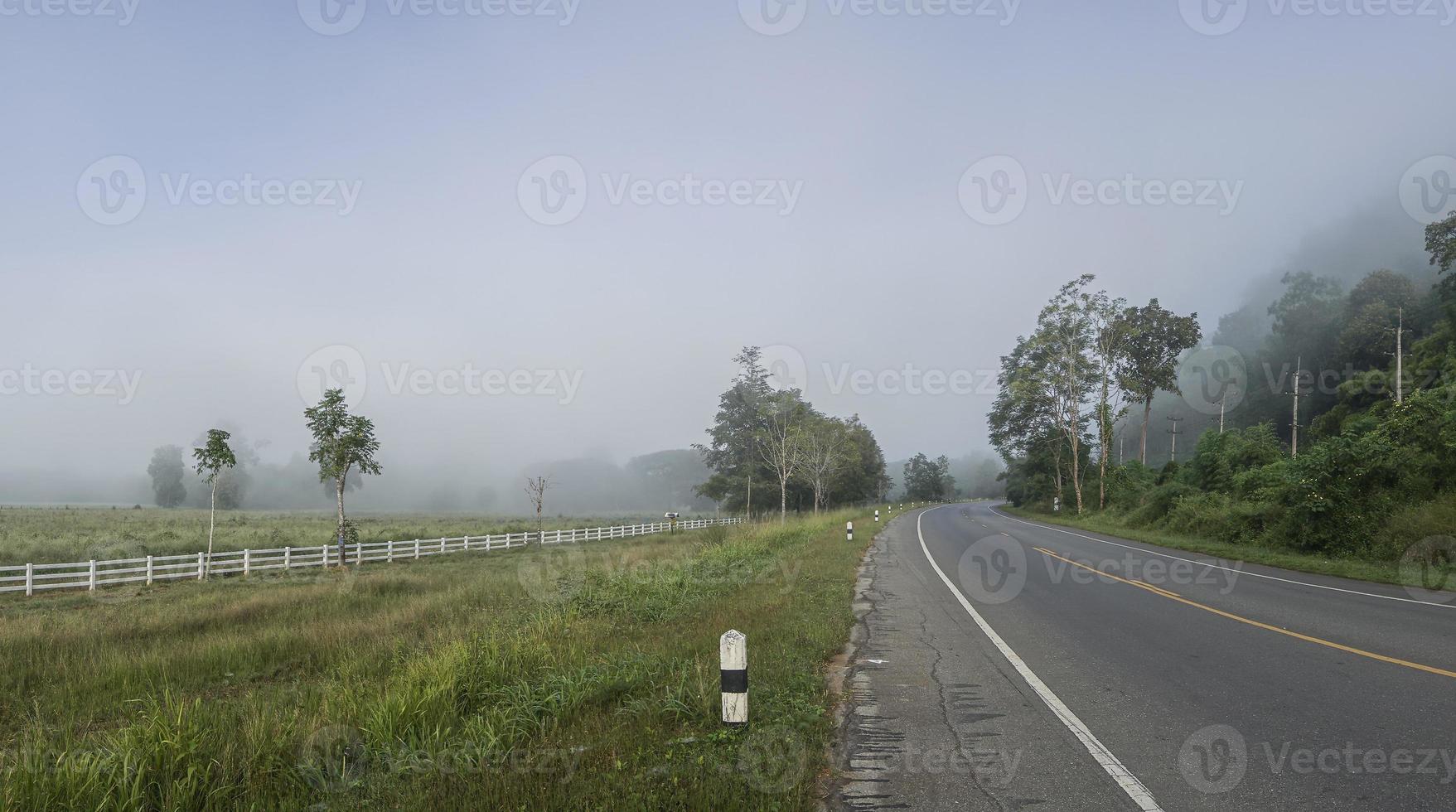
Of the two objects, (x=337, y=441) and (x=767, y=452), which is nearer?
(x=337, y=441)

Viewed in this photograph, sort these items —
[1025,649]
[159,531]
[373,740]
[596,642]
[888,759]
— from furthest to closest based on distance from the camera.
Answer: [159,531] → [596,642] → [1025,649] → [373,740] → [888,759]

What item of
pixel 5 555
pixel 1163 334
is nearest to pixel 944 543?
pixel 5 555

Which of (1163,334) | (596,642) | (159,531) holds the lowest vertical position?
(159,531)

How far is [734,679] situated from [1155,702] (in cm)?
367

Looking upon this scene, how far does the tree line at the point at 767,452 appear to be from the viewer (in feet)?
172

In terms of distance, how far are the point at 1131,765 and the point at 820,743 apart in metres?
2.03

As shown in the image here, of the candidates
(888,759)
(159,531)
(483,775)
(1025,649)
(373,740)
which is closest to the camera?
(483,775)

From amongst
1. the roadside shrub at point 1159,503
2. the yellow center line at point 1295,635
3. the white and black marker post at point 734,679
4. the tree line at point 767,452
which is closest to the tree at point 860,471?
the tree line at point 767,452

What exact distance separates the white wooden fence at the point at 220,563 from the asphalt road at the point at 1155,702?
69.9 ft

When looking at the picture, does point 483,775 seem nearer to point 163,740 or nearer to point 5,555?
point 163,740

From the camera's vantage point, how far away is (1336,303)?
65500 millimetres

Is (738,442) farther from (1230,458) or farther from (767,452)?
(1230,458)

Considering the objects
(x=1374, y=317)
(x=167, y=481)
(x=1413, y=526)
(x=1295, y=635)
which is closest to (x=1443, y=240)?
(x=1374, y=317)

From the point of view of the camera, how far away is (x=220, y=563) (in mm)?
21906
